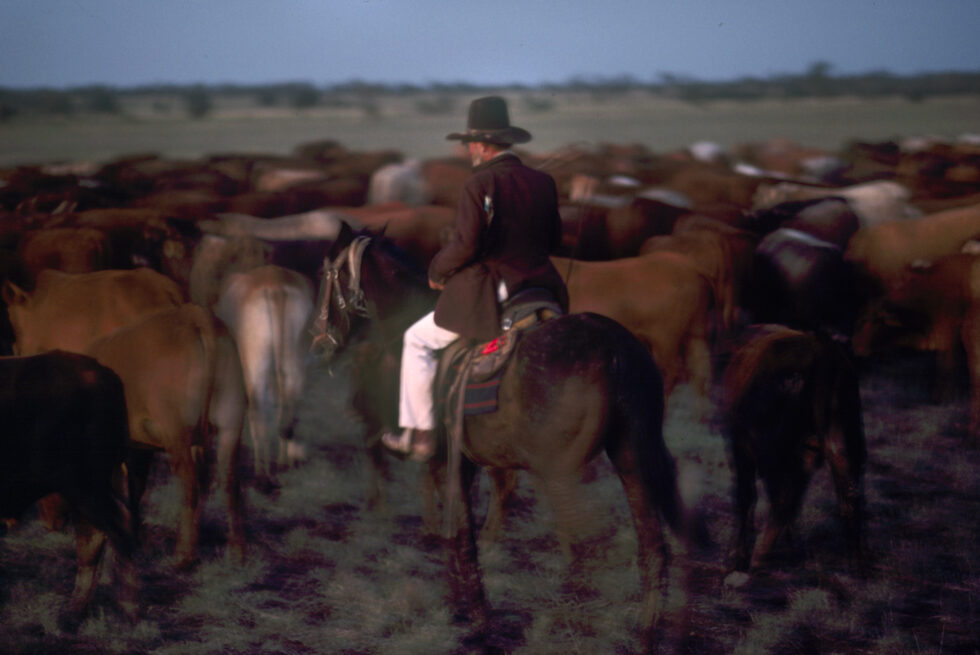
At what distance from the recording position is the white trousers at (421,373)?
4.02m

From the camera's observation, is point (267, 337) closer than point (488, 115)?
No

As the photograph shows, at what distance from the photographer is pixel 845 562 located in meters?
4.71

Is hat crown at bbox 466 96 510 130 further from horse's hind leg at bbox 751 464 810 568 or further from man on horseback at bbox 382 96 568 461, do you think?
horse's hind leg at bbox 751 464 810 568

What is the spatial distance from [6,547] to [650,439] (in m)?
Answer: 3.88

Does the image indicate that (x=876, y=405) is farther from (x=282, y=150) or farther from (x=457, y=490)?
(x=282, y=150)

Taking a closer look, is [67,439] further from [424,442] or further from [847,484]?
[847,484]

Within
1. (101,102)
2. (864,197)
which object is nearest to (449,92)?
(101,102)

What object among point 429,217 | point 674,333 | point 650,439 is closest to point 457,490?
point 650,439

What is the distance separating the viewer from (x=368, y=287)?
432 cm

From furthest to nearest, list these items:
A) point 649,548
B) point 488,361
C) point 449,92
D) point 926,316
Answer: point 449,92
point 926,316
point 488,361
point 649,548

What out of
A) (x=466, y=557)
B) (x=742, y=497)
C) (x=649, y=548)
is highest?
(x=649, y=548)

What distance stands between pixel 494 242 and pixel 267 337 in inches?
110

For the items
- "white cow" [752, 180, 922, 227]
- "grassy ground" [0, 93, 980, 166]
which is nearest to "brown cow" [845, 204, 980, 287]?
"white cow" [752, 180, 922, 227]

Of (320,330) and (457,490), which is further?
(320,330)
